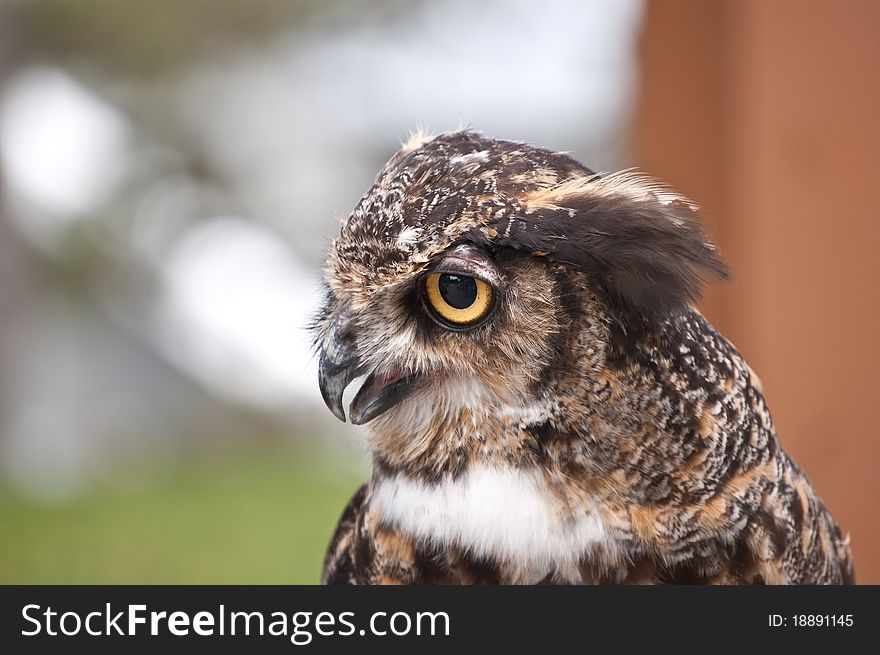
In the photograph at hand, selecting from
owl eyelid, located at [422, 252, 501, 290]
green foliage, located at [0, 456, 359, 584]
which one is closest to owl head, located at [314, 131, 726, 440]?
owl eyelid, located at [422, 252, 501, 290]

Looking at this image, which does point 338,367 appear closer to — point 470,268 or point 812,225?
point 470,268

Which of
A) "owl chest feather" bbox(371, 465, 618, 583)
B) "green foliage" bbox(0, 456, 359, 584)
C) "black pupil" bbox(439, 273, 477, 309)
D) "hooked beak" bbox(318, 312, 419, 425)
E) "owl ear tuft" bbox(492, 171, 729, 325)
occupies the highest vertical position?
"green foliage" bbox(0, 456, 359, 584)

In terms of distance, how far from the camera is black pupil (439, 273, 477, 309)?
846mm

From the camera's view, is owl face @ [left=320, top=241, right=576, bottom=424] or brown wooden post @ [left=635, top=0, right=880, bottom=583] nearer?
owl face @ [left=320, top=241, right=576, bottom=424]

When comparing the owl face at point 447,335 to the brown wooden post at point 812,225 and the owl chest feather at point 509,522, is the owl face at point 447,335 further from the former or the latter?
the brown wooden post at point 812,225

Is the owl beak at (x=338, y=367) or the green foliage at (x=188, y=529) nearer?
the owl beak at (x=338, y=367)

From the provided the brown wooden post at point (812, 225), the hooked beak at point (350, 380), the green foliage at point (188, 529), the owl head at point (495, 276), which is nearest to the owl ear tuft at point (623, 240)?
the owl head at point (495, 276)

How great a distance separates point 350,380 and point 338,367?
0.02 metres

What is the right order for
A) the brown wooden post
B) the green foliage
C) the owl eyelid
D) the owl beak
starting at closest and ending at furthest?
the owl eyelid, the owl beak, the brown wooden post, the green foliage

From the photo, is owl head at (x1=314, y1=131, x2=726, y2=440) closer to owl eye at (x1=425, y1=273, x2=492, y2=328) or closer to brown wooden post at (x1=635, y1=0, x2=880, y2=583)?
owl eye at (x1=425, y1=273, x2=492, y2=328)

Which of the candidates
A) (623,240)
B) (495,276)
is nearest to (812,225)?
(623,240)

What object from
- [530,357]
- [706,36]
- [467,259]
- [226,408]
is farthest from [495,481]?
[226,408]

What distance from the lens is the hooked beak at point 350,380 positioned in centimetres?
95

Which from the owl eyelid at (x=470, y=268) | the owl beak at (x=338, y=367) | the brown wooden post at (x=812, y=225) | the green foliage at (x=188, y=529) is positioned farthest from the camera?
the green foliage at (x=188, y=529)
